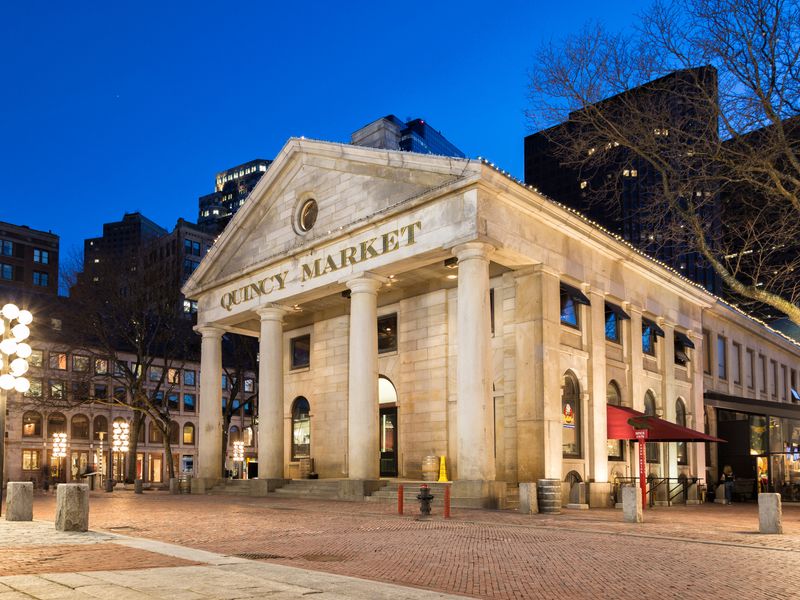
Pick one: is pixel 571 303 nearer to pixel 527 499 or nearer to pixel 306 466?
pixel 527 499

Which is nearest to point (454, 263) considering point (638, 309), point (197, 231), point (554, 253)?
point (554, 253)

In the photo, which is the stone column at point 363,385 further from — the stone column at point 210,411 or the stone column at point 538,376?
the stone column at point 210,411

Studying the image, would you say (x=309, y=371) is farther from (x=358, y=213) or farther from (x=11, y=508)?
(x=11, y=508)

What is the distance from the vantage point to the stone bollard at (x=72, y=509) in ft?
53.1

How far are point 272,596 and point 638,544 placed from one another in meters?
9.05

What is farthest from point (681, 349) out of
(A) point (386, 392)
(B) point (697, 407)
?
(A) point (386, 392)

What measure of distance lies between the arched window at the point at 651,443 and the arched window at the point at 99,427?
61712 mm

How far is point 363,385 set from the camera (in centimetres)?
2822

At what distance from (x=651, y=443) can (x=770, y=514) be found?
54.6 feet

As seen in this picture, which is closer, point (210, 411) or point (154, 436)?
point (210, 411)

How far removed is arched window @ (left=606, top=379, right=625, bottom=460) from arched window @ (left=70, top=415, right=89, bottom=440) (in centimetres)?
6262

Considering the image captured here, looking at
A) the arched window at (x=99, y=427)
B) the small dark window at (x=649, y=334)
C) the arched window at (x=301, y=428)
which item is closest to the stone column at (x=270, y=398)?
the arched window at (x=301, y=428)

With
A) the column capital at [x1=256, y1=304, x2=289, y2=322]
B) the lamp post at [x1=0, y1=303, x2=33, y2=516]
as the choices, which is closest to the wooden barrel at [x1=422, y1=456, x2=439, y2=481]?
the column capital at [x1=256, y1=304, x2=289, y2=322]

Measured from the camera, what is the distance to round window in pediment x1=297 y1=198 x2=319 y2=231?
33.1 meters
